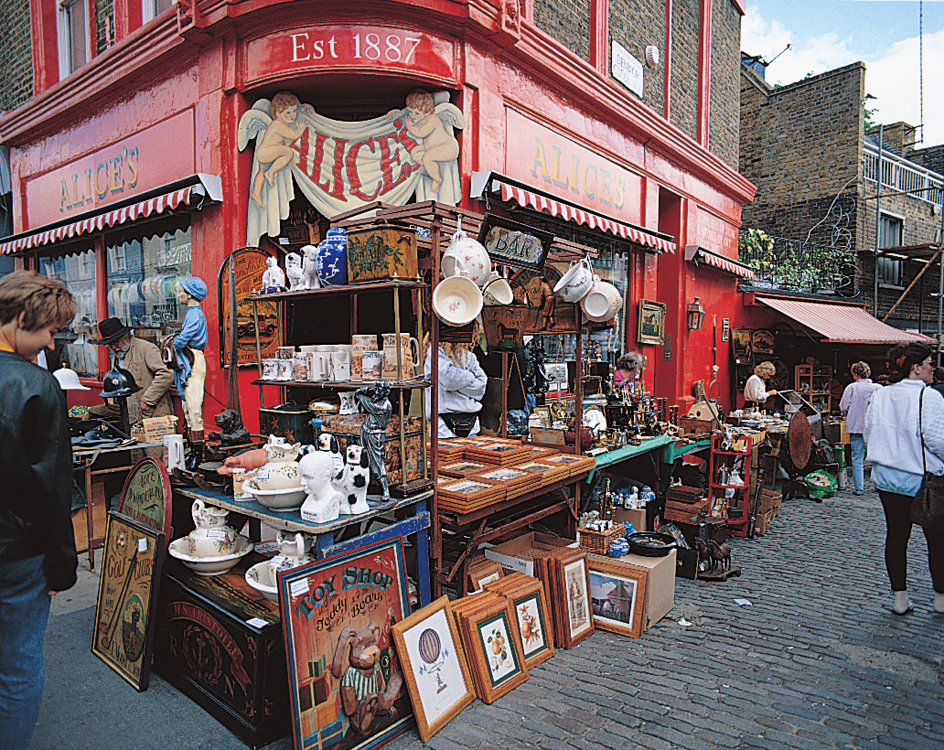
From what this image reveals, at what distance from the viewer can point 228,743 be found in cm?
283

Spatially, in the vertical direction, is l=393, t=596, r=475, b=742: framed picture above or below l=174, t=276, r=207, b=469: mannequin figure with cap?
below

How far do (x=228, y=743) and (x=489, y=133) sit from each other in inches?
225

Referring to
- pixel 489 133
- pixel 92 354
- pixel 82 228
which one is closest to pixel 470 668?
pixel 489 133

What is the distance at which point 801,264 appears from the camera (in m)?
15.7

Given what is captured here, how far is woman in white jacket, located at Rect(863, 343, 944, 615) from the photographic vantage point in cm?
430

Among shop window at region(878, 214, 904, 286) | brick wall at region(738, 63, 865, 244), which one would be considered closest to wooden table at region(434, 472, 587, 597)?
brick wall at region(738, 63, 865, 244)

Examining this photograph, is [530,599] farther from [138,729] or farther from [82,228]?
[82,228]

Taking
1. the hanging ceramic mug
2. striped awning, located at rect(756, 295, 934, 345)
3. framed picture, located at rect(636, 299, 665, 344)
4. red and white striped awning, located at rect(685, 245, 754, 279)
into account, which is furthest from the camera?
striped awning, located at rect(756, 295, 934, 345)

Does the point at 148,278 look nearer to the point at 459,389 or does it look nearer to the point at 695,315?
the point at 459,389

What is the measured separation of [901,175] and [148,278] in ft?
67.2

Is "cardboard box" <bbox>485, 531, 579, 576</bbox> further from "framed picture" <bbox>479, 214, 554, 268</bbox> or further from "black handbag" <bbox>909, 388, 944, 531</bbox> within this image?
"black handbag" <bbox>909, 388, 944, 531</bbox>

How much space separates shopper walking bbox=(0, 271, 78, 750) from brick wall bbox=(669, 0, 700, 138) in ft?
34.9

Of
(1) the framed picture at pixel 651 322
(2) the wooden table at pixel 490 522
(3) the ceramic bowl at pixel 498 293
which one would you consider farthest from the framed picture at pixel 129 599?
(1) the framed picture at pixel 651 322

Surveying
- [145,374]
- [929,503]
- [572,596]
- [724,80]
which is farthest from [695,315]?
[145,374]
